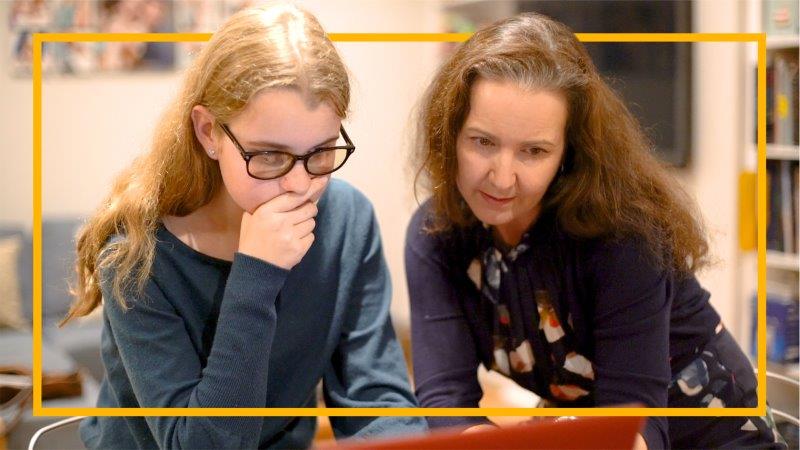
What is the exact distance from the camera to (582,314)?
0.95 metres

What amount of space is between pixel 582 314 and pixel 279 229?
0.34 m

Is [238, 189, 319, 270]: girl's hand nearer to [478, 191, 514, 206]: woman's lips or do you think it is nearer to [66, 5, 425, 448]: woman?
[66, 5, 425, 448]: woman

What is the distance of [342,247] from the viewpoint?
0.96 metres

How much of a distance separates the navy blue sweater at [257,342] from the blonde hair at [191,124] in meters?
0.03

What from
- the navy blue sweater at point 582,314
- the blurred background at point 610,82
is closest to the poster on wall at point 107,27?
the blurred background at point 610,82

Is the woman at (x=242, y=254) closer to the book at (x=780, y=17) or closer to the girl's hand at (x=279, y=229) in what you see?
the girl's hand at (x=279, y=229)

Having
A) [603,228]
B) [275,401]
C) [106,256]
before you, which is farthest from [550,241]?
[106,256]

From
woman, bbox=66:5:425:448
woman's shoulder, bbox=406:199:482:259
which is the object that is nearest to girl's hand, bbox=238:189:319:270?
woman, bbox=66:5:425:448

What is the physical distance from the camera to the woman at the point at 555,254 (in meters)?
0.88

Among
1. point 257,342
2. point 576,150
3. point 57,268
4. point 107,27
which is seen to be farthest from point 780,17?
point 107,27

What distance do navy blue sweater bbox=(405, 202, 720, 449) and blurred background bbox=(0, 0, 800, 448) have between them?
1.3 inches

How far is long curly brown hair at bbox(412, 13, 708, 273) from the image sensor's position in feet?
2.84

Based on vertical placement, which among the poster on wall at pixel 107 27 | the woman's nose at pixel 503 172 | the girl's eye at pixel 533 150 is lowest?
the woman's nose at pixel 503 172
